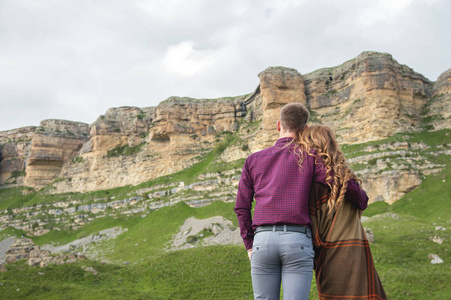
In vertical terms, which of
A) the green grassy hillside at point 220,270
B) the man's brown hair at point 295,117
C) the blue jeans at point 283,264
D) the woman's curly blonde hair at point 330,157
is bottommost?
the green grassy hillside at point 220,270

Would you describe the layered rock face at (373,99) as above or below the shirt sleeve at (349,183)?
above

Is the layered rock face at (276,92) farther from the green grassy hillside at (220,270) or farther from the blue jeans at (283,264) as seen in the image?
the blue jeans at (283,264)

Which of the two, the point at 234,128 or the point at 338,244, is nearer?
the point at 338,244

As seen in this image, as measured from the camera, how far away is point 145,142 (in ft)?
216

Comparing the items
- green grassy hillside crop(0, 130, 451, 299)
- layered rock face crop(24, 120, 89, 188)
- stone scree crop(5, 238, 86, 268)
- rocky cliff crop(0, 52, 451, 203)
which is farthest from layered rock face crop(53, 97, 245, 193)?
stone scree crop(5, 238, 86, 268)

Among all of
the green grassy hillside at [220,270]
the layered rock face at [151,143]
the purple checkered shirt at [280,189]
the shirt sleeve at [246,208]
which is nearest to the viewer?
the purple checkered shirt at [280,189]

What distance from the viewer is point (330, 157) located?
3.62m

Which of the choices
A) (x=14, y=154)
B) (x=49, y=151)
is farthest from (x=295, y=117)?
(x=14, y=154)

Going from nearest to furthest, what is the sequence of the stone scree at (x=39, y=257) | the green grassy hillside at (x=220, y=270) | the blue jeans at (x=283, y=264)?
the blue jeans at (x=283, y=264) < the green grassy hillside at (x=220, y=270) < the stone scree at (x=39, y=257)

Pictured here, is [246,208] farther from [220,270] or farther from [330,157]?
[220,270]

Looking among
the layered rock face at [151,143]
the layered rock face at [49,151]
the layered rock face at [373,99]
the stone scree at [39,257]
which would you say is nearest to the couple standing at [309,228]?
the stone scree at [39,257]

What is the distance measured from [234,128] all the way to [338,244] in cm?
5955

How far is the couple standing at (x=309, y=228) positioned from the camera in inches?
Result: 128

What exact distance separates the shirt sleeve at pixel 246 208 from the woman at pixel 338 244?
2.45 ft
